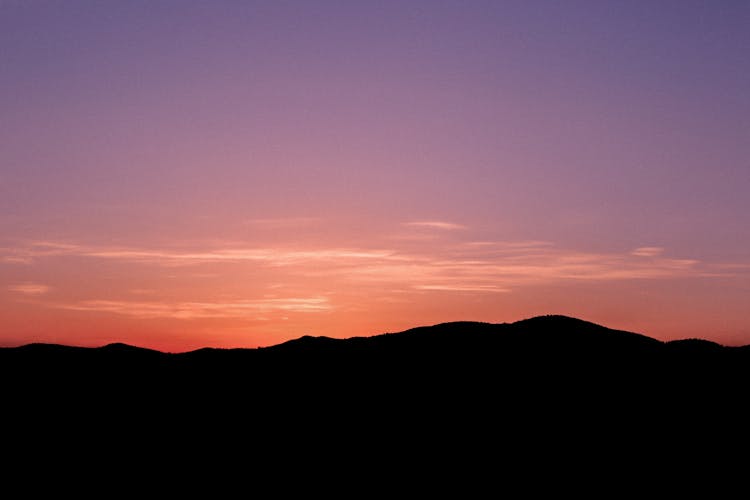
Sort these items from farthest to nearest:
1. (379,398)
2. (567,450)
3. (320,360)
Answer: (320,360) < (379,398) < (567,450)

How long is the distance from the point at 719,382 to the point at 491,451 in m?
15.0

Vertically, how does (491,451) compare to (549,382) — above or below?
below

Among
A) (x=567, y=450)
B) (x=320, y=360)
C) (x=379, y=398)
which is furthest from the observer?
(x=320, y=360)

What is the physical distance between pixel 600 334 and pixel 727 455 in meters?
14.7

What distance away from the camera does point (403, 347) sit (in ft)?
160

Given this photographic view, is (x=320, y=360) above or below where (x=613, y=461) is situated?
above

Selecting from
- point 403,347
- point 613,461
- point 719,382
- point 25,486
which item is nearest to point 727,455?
point 613,461

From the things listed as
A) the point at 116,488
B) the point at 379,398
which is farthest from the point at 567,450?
the point at 116,488

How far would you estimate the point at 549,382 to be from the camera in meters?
42.1

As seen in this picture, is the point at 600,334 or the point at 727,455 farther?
the point at 600,334

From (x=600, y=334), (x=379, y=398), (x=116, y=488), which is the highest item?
(x=600, y=334)

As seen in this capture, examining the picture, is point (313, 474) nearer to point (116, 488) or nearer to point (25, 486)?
point (116, 488)

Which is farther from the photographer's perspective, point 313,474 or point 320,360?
point 320,360

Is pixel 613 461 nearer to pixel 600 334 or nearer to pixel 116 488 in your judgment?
pixel 600 334
